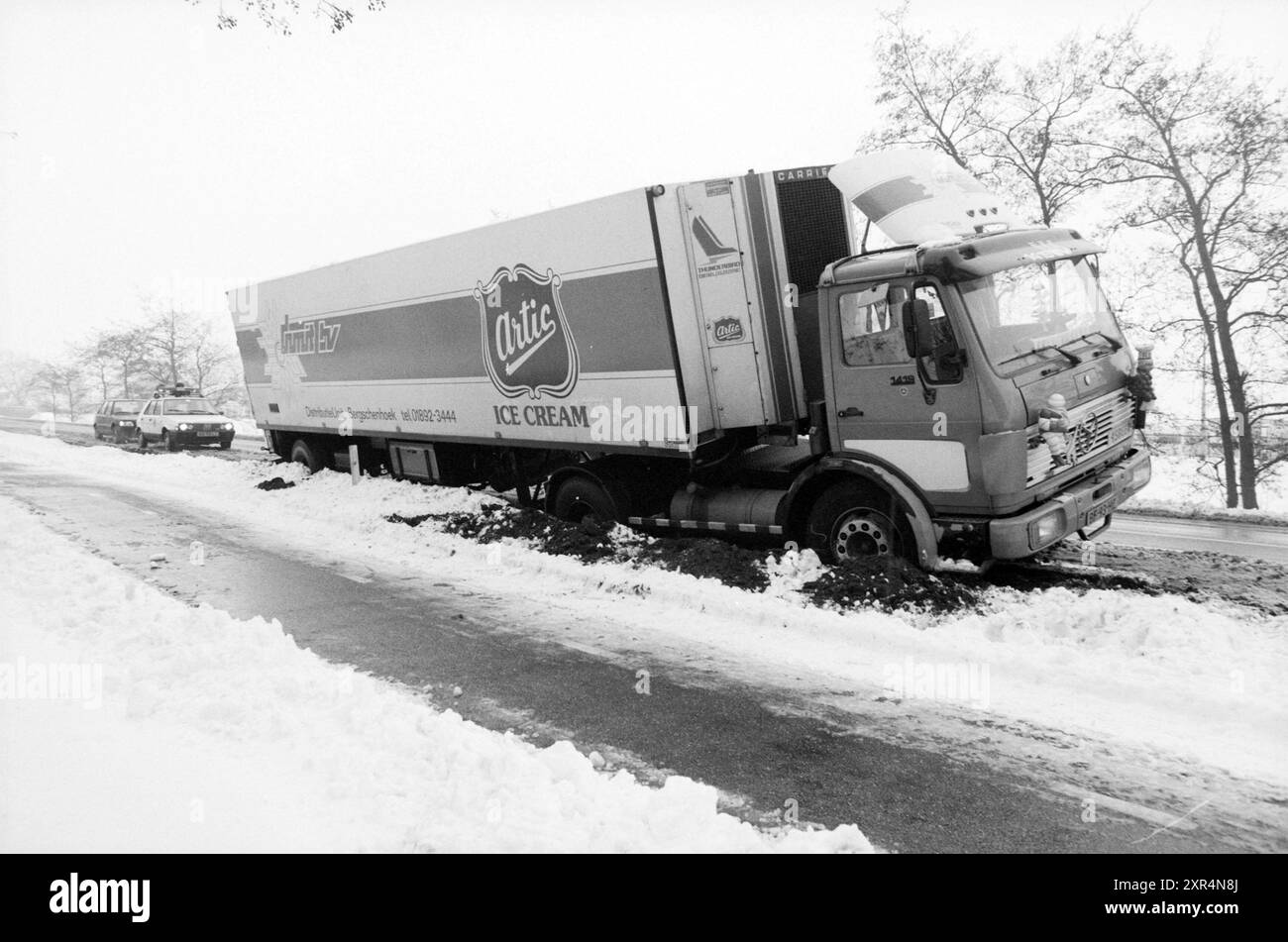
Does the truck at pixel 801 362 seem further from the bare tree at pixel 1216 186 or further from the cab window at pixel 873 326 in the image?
the bare tree at pixel 1216 186

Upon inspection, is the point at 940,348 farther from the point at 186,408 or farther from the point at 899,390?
the point at 186,408

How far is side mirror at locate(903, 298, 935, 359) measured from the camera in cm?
642

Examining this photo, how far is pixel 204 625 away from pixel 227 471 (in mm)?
13773

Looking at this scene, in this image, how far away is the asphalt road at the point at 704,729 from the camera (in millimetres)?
3518

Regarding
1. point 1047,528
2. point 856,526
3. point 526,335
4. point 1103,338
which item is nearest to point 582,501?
point 526,335

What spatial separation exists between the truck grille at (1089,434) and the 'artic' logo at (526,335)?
467 centimetres

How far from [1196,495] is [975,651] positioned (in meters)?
15.0

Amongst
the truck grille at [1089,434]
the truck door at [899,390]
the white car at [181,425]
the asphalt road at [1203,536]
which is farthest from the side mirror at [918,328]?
the white car at [181,425]

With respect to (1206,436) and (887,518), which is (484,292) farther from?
(1206,436)

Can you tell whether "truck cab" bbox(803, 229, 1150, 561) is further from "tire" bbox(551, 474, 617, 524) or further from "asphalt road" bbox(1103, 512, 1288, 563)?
"tire" bbox(551, 474, 617, 524)

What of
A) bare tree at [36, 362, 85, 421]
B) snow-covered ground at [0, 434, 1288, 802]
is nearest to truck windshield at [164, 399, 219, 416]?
snow-covered ground at [0, 434, 1288, 802]

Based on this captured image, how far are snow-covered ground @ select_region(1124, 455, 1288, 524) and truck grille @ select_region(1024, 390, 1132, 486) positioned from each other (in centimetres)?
511

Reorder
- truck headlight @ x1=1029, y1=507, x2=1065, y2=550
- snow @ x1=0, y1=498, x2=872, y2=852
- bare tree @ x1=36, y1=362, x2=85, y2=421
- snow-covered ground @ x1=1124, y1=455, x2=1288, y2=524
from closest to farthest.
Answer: snow @ x1=0, y1=498, x2=872, y2=852 < truck headlight @ x1=1029, y1=507, x2=1065, y2=550 < snow-covered ground @ x1=1124, y1=455, x2=1288, y2=524 < bare tree @ x1=36, y1=362, x2=85, y2=421
